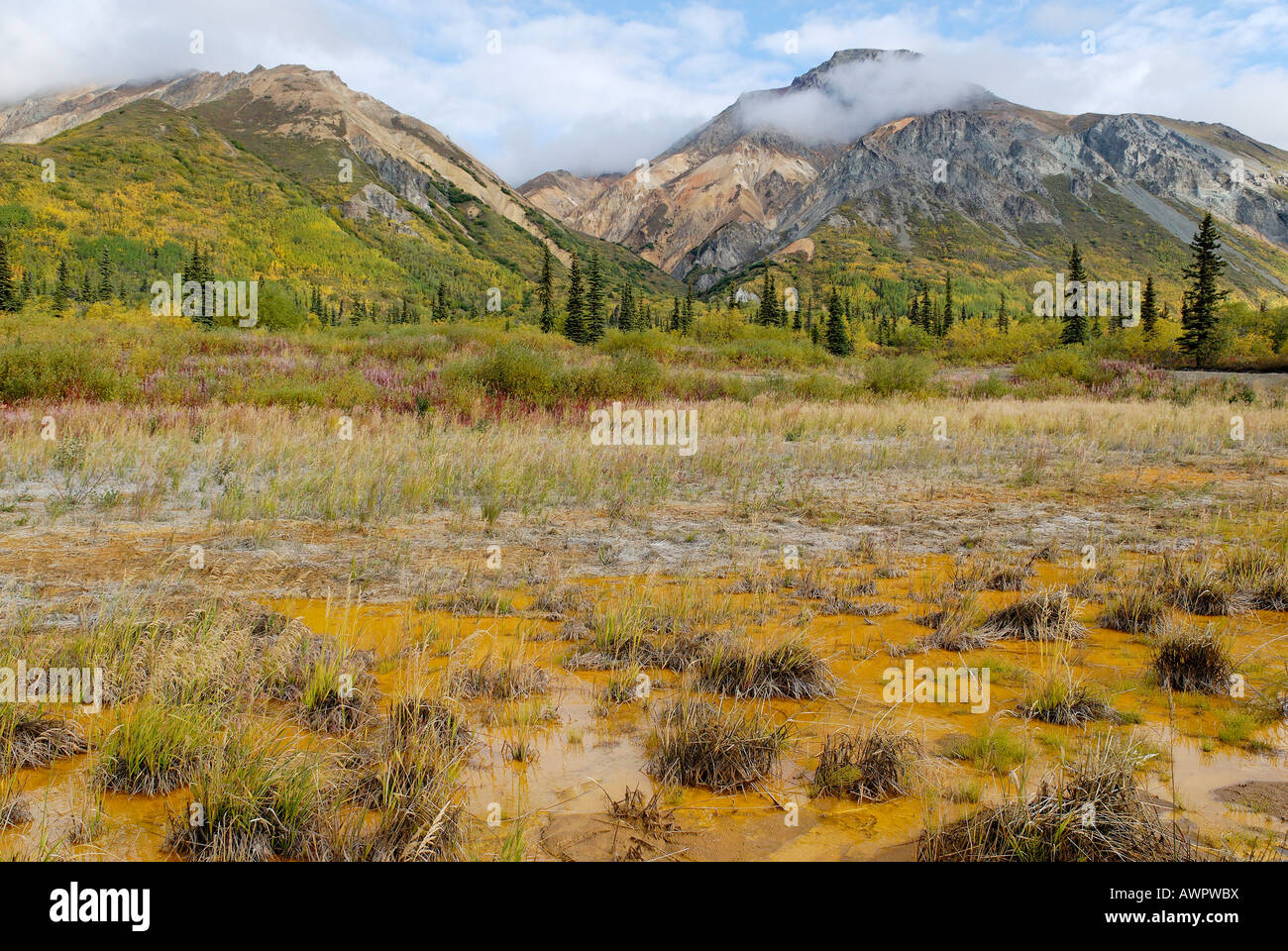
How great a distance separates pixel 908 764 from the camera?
3191mm

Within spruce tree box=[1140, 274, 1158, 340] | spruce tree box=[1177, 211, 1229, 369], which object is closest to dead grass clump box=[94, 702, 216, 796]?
spruce tree box=[1177, 211, 1229, 369]

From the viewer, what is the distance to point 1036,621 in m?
5.11

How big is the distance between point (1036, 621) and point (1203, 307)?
53.6 metres

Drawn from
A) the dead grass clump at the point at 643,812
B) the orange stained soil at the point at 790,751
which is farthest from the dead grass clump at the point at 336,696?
the dead grass clump at the point at 643,812

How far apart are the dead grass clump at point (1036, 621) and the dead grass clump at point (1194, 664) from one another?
663 mm

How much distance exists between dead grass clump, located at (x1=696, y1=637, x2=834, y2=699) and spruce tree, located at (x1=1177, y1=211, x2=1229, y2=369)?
1809 inches

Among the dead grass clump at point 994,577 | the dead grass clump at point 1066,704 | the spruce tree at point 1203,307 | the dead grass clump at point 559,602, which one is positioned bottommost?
the dead grass clump at point 1066,704

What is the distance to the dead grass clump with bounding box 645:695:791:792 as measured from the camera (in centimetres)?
317

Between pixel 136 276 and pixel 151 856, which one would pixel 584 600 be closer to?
pixel 151 856

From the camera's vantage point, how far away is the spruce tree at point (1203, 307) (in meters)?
39.6

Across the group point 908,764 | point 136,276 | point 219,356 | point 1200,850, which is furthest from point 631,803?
point 136,276

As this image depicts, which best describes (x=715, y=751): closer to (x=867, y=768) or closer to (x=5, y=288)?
(x=867, y=768)

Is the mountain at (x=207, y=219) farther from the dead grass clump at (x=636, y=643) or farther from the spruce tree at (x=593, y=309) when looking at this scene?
the dead grass clump at (x=636, y=643)

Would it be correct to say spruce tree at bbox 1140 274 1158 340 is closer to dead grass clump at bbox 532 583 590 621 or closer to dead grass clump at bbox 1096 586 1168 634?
dead grass clump at bbox 1096 586 1168 634
